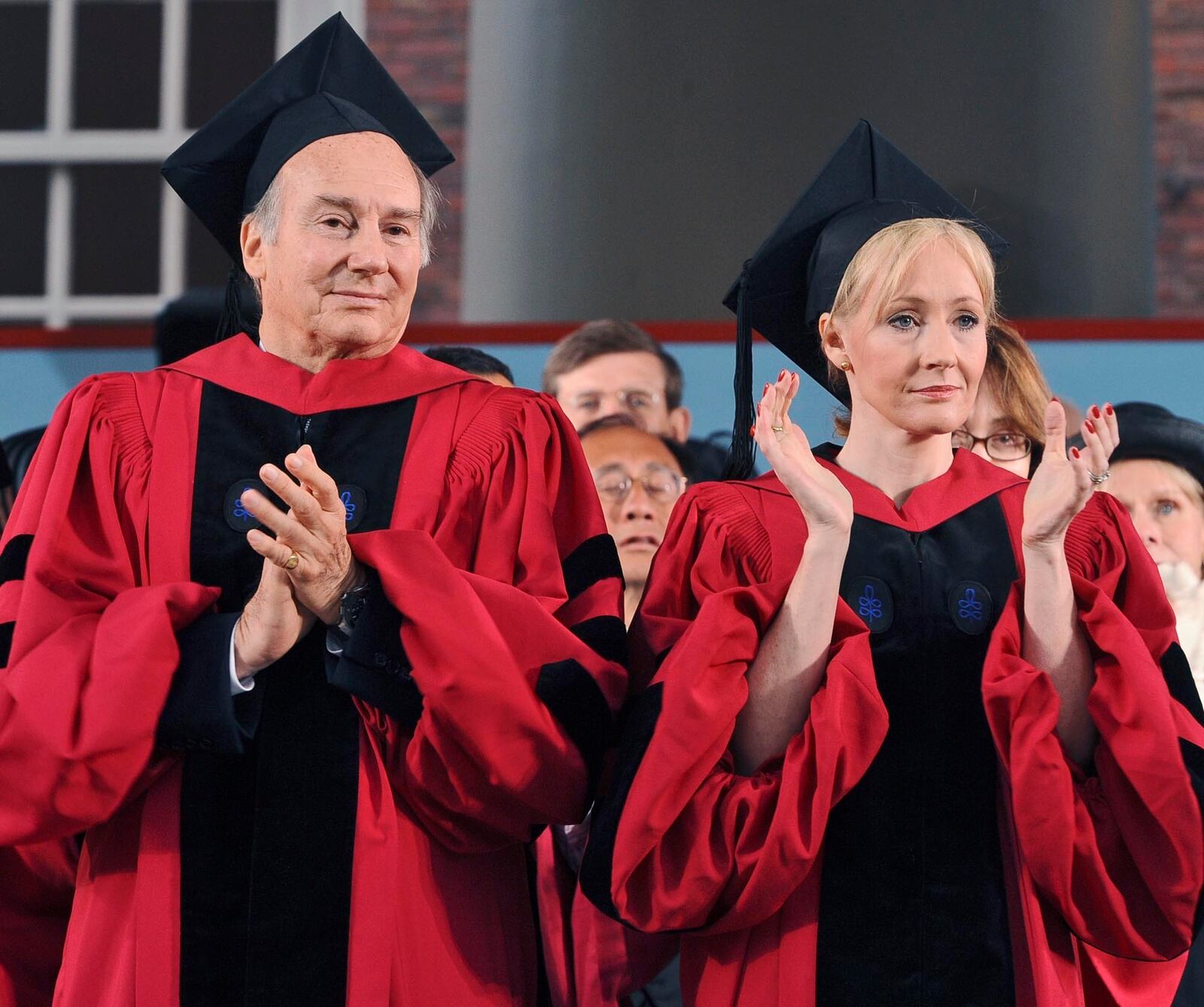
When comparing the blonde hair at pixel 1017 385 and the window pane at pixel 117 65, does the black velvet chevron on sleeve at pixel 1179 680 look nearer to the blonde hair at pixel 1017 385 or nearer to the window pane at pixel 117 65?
the blonde hair at pixel 1017 385

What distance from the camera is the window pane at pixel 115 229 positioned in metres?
8.73

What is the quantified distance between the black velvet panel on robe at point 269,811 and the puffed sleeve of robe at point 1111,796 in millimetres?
Result: 1063

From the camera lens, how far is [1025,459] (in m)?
3.68

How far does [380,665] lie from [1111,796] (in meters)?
1.17

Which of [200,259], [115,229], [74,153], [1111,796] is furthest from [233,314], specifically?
[115,229]

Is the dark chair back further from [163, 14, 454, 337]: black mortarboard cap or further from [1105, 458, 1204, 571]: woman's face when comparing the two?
[1105, 458, 1204, 571]: woman's face

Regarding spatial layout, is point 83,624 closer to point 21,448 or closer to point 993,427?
point 993,427

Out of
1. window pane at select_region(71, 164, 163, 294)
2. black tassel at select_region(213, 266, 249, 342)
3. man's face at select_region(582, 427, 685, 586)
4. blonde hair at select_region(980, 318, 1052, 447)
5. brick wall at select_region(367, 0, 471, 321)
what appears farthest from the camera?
window pane at select_region(71, 164, 163, 294)

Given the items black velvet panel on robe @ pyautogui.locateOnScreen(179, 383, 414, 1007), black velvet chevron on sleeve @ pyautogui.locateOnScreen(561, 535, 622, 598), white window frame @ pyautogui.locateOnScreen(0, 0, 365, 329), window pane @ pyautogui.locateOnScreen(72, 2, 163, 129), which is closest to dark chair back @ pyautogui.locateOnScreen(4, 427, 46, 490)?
black velvet panel on robe @ pyautogui.locateOnScreen(179, 383, 414, 1007)

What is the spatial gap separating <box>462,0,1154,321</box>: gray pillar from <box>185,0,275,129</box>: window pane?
111 inches

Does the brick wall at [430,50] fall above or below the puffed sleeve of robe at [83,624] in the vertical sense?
above

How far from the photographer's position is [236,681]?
2637 millimetres

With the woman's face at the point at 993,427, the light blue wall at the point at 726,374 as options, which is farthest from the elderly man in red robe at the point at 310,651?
the light blue wall at the point at 726,374

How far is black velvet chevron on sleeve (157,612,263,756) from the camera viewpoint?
2604 millimetres
